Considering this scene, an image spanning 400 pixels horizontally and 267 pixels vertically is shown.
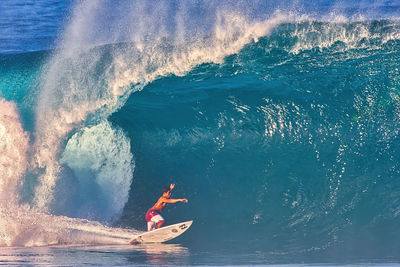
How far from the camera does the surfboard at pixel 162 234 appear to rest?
7145 millimetres

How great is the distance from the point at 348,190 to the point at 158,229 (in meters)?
3.44

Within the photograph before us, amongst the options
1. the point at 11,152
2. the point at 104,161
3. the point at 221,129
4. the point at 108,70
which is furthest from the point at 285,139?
the point at 11,152

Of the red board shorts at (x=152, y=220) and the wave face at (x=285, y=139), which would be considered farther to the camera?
the wave face at (x=285, y=139)

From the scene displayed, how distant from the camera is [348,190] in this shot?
25.8ft

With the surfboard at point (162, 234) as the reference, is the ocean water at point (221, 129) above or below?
above

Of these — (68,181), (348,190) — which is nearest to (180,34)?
(68,181)

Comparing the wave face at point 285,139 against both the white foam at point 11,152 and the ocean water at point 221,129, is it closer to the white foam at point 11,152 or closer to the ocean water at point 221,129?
the ocean water at point 221,129

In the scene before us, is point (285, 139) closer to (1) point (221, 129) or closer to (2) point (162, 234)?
(1) point (221, 129)

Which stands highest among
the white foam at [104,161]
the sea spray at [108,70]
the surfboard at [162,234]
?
the sea spray at [108,70]

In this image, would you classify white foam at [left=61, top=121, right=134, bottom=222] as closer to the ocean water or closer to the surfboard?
the ocean water

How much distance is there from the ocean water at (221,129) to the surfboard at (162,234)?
28 cm

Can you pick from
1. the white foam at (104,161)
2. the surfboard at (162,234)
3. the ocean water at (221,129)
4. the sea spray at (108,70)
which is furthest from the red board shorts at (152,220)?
the sea spray at (108,70)

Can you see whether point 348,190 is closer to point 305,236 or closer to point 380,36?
point 305,236

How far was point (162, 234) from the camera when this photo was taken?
7258 mm
